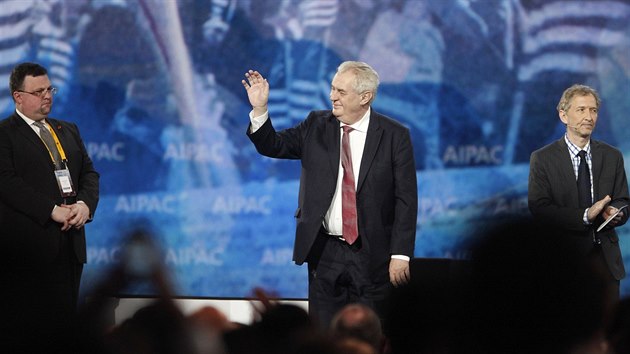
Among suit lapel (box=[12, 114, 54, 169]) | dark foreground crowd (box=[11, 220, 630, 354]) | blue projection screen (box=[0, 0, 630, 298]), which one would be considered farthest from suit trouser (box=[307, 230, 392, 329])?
dark foreground crowd (box=[11, 220, 630, 354])

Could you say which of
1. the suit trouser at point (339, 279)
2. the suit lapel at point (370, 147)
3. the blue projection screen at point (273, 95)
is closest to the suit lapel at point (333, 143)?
the suit lapel at point (370, 147)

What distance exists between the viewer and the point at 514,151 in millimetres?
7281

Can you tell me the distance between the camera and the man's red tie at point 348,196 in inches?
192

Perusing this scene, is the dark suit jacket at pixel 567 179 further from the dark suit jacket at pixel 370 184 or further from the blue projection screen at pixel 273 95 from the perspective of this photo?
the blue projection screen at pixel 273 95

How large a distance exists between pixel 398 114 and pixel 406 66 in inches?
13.9

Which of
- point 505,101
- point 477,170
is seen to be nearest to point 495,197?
point 477,170

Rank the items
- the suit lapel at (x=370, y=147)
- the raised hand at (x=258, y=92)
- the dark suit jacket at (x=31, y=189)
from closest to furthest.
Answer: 1. the raised hand at (x=258, y=92)
2. the suit lapel at (x=370, y=147)
3. the dark suit jacket at (x=31, y=189)

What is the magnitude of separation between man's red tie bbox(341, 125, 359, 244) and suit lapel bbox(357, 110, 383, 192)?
5cm

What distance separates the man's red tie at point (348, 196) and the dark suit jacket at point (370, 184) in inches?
1.3

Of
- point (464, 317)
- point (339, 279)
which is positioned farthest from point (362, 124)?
point (464, 317)

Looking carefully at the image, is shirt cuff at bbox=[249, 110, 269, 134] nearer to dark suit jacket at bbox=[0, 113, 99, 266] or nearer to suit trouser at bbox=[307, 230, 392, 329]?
suit trouser at bbox=[307, 230, 392, 329]

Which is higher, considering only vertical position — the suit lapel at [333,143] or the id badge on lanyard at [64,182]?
the suit lapel at [333,143]

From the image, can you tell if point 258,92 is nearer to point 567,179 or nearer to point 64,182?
point 64,182

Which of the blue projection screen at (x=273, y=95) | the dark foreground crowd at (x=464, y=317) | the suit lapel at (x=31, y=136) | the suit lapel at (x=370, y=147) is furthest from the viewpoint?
the blue projection screen at (x=273, y=95)
